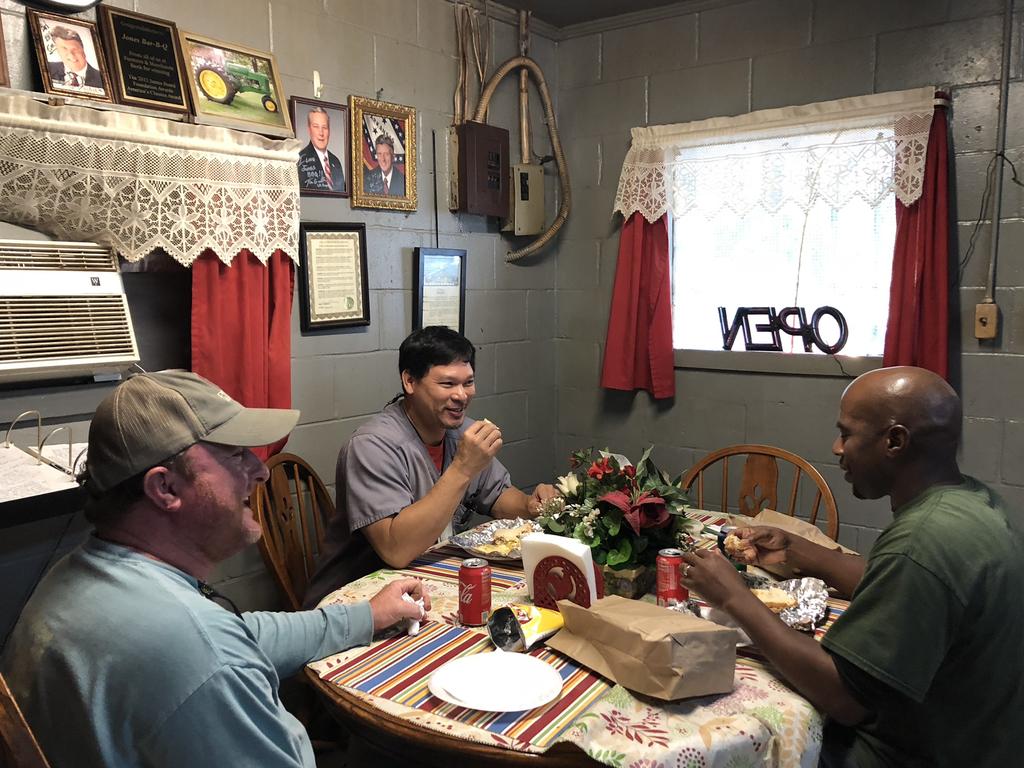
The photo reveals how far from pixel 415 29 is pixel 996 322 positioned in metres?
2.41

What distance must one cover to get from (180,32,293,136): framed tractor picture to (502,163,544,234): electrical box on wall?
122 centimetres

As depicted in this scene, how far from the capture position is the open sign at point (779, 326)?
126 inches

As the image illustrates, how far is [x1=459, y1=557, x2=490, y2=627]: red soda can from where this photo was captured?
1.60 metres

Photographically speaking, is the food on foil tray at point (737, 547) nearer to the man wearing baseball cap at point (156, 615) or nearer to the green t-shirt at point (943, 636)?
the green t-shirt at point (943, 636)

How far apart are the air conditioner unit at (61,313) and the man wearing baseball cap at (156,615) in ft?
3.21

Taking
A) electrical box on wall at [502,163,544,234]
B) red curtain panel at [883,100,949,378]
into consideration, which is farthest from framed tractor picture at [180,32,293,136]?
red curtain panel at [883,100,949,378]

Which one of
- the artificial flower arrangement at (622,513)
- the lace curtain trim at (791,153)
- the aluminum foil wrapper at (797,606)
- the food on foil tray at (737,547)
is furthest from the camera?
the lace curtain trim at (791,153)

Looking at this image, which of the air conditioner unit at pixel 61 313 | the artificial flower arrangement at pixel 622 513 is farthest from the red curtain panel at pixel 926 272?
the air conditioner unit at pixel 61 313

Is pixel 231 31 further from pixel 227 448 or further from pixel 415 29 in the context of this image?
pixel 227 448

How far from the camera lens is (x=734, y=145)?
10.9ft

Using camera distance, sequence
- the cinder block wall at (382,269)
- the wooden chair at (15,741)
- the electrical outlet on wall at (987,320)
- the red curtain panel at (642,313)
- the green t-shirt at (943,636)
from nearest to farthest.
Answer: the wooden chair at (15,741)
the green t-shirt at (943,636)
the cinder block wall at (382,269)
the electrical outlet on wall at (987,320)
the red curtain panel at (642,313)

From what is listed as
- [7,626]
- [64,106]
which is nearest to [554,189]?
[64,106]

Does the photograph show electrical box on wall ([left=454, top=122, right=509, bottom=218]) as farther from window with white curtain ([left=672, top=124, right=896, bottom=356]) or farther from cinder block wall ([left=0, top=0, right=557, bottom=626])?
window with white curtain ([left=672, top=124, right=896, bottom=356])

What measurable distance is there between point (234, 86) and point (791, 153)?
2.14 m
